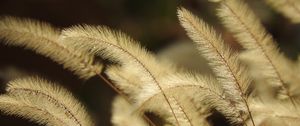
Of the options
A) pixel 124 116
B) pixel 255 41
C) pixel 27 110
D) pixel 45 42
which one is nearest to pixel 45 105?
pixel 27 110

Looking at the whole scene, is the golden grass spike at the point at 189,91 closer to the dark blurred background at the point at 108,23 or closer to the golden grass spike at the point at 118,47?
the golden grass spike at the point at 118,47

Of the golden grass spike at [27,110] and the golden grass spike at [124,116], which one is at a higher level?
the golden grass spike at [27,110]

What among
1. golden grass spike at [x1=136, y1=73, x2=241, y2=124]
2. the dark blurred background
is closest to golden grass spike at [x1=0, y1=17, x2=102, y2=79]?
golden grass spike at [x1=136, y1=73, x2=241, y2=124]

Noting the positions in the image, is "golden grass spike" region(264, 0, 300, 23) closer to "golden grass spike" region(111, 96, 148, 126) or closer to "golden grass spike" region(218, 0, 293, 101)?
"golden grass spike" region(218, 0, 293, 101)

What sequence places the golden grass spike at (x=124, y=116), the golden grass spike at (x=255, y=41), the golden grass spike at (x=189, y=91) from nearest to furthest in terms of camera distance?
the golden grass spike at (x=189, y=91)
the golden grass spike at (x=255, y=41)
the golden grass spike at (x=124, y=116)

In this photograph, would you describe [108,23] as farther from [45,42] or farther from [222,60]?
[222,60]

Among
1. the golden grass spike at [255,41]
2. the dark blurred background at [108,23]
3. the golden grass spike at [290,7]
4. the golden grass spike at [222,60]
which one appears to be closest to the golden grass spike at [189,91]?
the golden grass spike at [222,60]

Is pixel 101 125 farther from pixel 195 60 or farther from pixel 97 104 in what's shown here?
pixel 195 60
